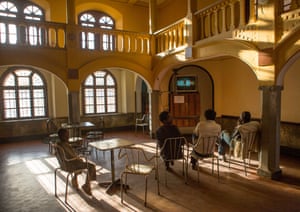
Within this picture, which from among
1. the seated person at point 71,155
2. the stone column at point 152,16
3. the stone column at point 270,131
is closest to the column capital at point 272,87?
the stone column at point 270,131

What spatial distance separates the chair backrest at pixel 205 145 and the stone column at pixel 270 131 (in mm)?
990

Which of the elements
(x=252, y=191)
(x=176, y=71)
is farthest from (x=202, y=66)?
(x=252, y=191)

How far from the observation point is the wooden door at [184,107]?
29.2 feet

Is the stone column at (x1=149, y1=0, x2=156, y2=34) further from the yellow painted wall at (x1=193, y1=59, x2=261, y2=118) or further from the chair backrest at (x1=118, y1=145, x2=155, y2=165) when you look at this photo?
the chair backrest at (x1=118, y1=145, x2=155, y2=165)

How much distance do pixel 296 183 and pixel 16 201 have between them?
472 cm

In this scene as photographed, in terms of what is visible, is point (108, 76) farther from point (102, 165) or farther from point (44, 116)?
point (102, 165)

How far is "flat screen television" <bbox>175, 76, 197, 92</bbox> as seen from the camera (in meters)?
8.92

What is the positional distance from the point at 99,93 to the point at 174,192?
7.11m

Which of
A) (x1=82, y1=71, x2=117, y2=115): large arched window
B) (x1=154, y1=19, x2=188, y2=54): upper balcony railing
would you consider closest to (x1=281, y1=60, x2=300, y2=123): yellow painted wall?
(x1=154, y1=19, x2=188, y2=54): upper balcony railing

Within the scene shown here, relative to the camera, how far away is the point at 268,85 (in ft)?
14.9

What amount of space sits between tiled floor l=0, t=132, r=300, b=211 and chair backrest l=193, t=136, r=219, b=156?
54cm

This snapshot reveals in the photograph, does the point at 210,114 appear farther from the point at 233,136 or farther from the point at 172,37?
the point at 172,37

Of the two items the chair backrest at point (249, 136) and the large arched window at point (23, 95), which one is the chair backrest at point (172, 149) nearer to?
the chair backrest at point (249, 136)

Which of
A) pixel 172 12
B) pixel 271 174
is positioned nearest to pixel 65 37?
pixel 172 12
